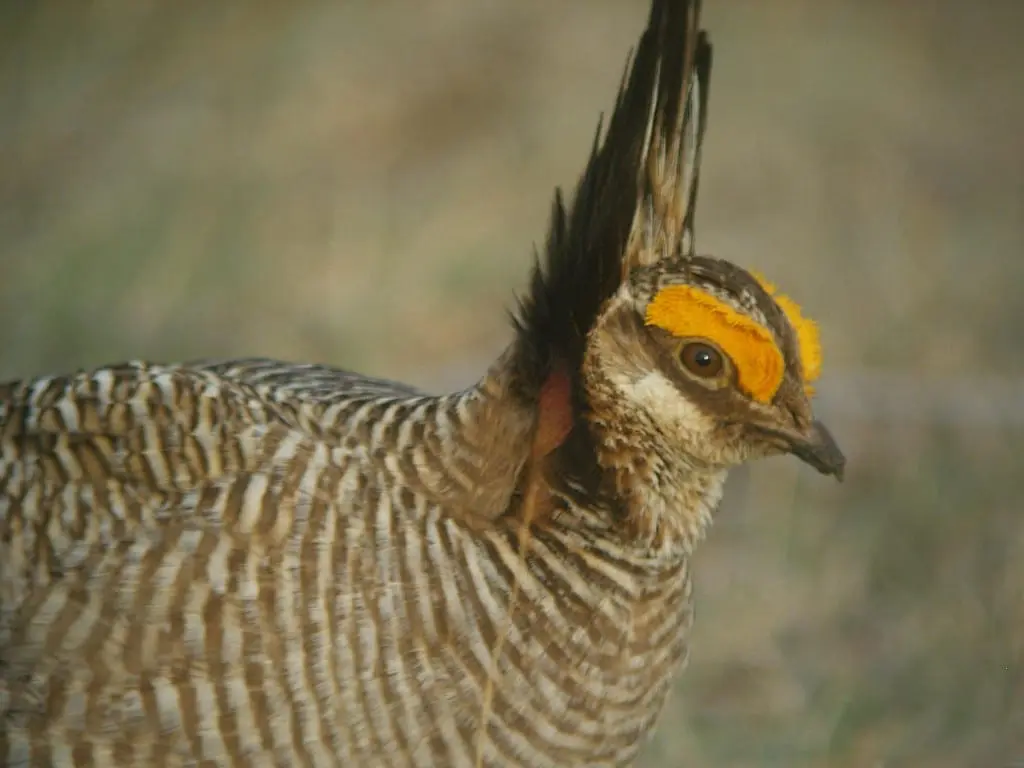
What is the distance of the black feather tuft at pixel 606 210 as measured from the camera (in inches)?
62.9

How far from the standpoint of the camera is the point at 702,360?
58.2 inches

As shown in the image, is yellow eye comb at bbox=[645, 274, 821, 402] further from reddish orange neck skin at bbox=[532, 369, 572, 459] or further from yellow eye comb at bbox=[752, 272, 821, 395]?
reddish orange neck skin at bbox=[532, 369, 572, 459]

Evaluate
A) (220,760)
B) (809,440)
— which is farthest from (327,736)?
(809,440)

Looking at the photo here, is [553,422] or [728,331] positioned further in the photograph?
[553,422]

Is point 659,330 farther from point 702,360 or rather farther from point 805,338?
point 805,338

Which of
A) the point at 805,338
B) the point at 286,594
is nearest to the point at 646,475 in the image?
the point at 805,338

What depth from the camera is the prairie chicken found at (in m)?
1.49

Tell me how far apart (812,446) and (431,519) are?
1.60 feet

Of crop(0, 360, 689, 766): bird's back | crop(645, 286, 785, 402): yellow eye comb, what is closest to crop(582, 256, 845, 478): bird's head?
crop(645, 286, 785, 402): yellow eye comb

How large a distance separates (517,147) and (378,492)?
3021mm

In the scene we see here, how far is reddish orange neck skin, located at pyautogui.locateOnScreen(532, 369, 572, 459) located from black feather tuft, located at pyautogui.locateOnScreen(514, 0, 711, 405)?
26mm

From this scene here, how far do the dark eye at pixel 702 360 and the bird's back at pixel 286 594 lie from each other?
24 centimetres

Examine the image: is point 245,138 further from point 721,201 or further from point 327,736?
point 327,736

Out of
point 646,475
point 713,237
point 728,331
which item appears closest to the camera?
point 728,331
